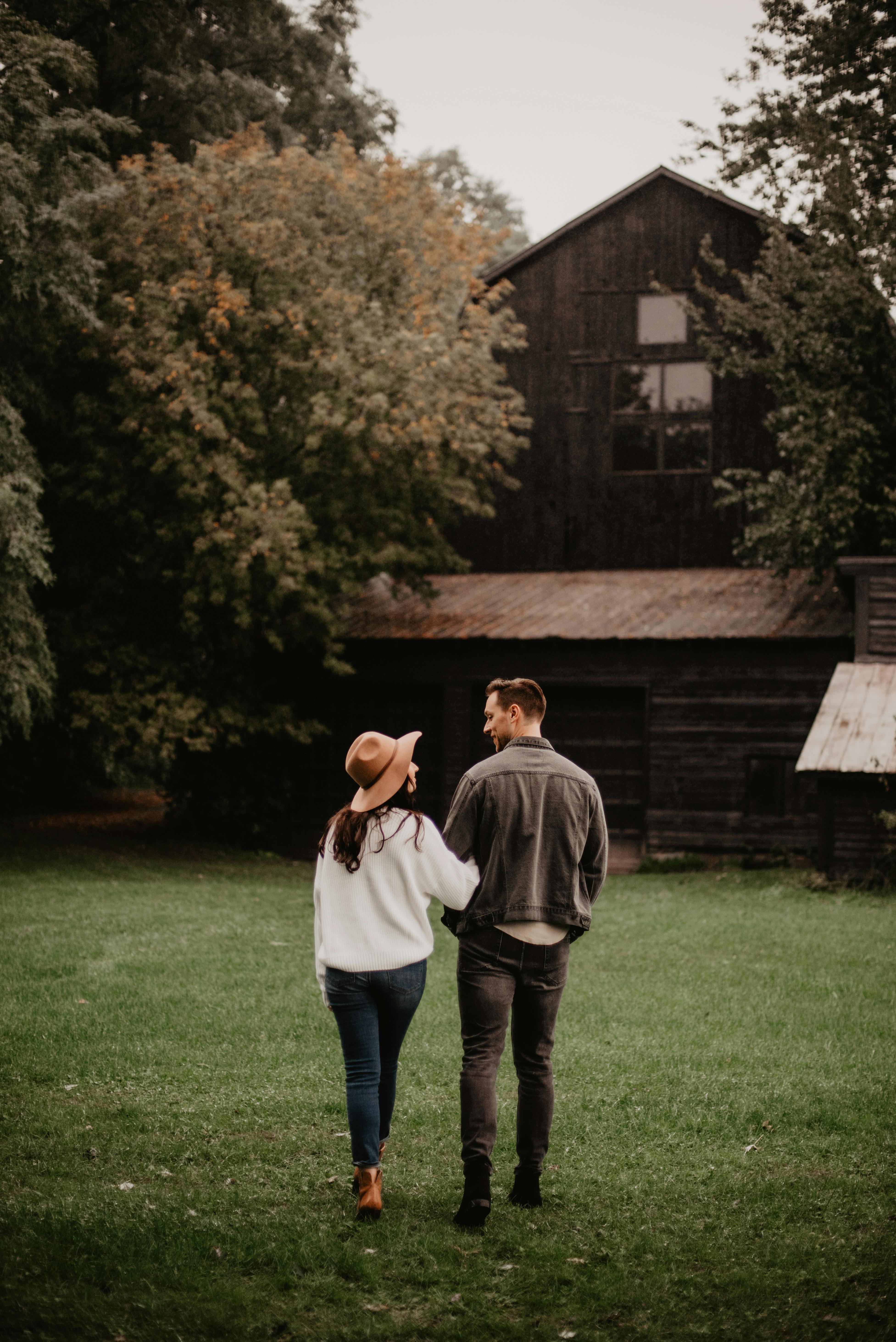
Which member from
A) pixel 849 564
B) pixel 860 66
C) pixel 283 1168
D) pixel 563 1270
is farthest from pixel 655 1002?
pixel 860 66

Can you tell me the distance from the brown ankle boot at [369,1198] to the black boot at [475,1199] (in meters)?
0.33

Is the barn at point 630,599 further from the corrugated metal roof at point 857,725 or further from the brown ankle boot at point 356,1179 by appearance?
the brown ankle boot at point 356,1179

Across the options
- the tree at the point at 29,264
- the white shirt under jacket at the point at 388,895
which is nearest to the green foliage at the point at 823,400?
the tree at the point at 29,264

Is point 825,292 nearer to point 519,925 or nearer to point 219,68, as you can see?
point 219,68

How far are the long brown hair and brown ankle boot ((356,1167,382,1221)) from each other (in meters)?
1.22

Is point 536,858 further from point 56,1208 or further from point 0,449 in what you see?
point 0,449

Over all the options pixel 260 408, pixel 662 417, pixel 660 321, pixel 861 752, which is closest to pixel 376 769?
pixel 861 752

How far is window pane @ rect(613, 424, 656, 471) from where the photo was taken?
22797mm

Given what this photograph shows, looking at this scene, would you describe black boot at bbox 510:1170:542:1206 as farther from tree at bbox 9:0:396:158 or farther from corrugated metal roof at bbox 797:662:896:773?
tree at bbox 9:0:396:158

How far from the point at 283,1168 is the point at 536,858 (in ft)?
6.47

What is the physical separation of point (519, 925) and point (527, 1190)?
115 centimetres

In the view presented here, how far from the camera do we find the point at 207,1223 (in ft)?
15.9

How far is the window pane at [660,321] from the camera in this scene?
74.3ft

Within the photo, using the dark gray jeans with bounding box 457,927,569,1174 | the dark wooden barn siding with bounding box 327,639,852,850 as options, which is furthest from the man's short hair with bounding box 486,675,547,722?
the dark wooden barn siding with bounding box 327,639,852,850
